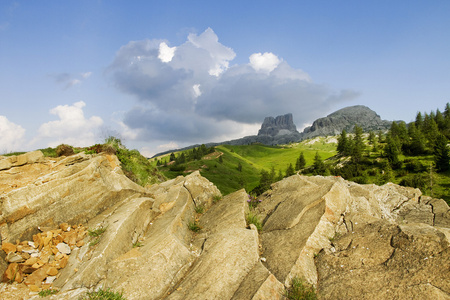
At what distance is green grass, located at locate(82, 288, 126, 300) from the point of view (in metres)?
6.96

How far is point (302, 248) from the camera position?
919 cm

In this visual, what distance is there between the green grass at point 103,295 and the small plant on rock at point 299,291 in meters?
5.48

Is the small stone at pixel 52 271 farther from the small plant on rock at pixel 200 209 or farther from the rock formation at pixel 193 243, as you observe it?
the small plant on rock at pixel 200 209

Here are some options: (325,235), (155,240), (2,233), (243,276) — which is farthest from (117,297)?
(325,235)

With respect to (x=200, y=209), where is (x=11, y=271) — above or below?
below

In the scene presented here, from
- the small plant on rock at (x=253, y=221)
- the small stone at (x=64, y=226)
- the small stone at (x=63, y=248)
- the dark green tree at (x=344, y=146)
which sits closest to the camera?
the small stone at (x=63, y=248)

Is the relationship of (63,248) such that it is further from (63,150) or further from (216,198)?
(63,150)

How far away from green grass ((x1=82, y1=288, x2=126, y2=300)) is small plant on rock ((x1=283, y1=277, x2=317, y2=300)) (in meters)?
5.48

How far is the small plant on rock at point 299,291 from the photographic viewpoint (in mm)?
7262

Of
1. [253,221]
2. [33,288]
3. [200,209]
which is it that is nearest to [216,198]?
[200,209]

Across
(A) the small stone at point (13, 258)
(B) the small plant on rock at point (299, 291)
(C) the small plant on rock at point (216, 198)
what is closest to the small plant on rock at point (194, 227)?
(C) the small plant on rock at point (216, 198)

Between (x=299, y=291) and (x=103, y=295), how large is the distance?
6.40m

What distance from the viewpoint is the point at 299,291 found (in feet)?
24.3

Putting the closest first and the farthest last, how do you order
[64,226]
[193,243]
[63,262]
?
[63,262]
[64,226]
[193,243]
